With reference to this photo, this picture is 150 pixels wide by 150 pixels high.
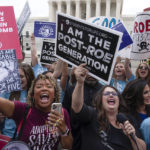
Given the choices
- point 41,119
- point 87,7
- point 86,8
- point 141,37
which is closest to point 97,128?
point 41,119

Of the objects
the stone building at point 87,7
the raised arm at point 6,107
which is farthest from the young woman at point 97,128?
the stone building at point 87,7

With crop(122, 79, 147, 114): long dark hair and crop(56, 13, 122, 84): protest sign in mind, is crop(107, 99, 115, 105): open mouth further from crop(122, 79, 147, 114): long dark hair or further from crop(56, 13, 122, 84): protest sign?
crop(122, 79, 147, 114): long dark hair

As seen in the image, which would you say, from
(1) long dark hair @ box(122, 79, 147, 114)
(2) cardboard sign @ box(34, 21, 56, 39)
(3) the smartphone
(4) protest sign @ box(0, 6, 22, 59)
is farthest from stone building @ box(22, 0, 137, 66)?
(3) the smartphone

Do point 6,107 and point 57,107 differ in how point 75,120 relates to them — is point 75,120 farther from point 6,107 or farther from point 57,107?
point 6,107

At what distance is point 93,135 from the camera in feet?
6.82

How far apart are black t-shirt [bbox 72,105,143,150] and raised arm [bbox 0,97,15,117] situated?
21.3 inches

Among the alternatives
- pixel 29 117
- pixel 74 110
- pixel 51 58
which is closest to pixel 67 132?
pixel 74 110

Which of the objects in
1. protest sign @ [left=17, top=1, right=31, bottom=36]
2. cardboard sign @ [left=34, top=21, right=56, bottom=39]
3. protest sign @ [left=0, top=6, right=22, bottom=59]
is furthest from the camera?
cardboard sign @ [left=34, top=21, right=56, bottom=39]

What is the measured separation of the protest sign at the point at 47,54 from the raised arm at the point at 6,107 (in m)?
2.82

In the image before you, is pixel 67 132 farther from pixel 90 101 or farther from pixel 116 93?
pixel 90 101

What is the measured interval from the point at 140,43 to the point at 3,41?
2.50 metres

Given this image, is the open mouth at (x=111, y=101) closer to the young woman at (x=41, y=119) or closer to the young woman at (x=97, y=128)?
the young woman at (x=97, y=128)

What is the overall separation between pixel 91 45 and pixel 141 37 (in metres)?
2.48

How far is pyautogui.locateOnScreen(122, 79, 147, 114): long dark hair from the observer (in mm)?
2910
